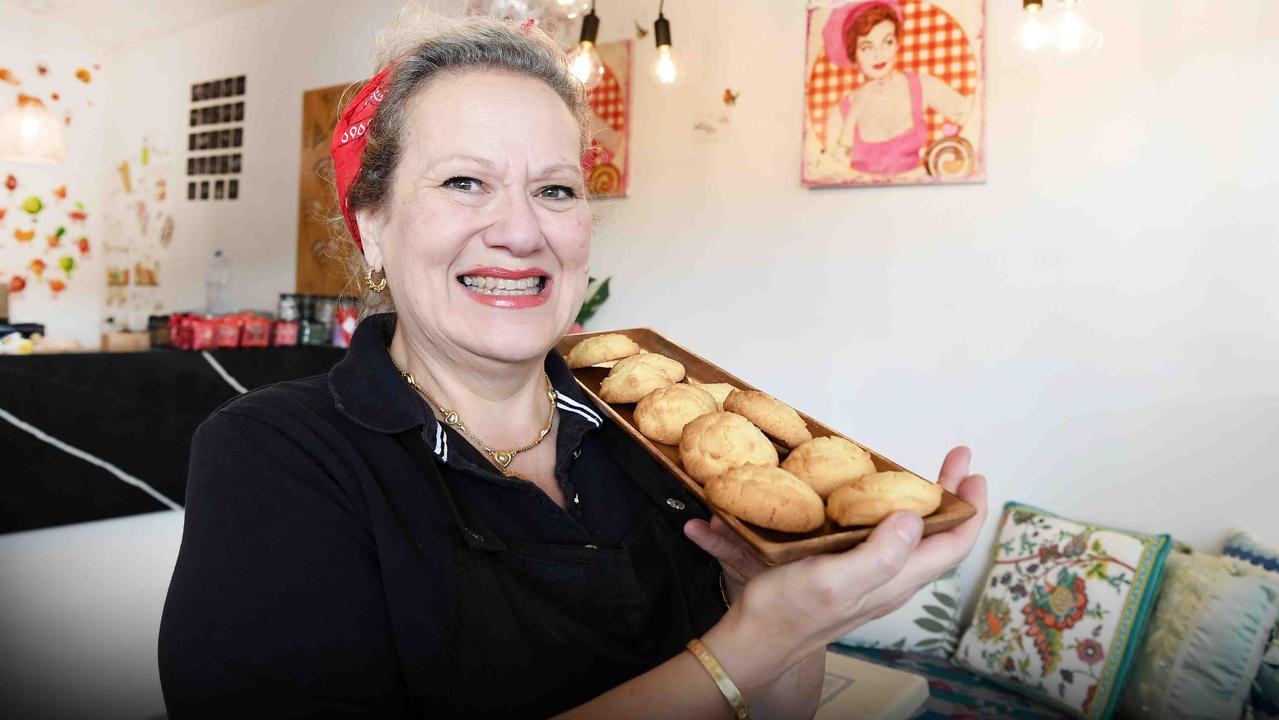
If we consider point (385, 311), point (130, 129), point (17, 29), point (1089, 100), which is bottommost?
point (385, 311)

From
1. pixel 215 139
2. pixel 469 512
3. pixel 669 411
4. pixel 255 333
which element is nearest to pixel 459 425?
pixel 469 512

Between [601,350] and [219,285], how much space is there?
5174 millimetres

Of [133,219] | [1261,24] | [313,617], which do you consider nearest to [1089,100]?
[1261,24]

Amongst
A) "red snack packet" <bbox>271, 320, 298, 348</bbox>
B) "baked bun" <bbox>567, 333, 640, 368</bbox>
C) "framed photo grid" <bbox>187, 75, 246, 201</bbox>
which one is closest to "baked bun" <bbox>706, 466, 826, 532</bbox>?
"baked bun" <bbox>567, 333, 640, 368</bbox>

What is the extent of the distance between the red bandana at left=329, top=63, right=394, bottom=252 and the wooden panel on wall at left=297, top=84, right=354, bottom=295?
3929 mm

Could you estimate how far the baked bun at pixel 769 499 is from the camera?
95cm

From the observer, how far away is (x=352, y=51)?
200 inches

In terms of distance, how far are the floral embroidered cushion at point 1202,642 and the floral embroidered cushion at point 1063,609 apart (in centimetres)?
5

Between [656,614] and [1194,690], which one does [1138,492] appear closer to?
[1194,690]

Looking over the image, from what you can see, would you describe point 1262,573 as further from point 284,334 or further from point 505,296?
point 284,334

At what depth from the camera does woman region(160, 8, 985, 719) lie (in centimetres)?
92

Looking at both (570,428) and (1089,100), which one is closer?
(570,428)

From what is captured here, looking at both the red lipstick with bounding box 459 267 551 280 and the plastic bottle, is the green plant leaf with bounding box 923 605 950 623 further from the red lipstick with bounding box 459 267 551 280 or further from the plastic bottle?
the plastic bottle

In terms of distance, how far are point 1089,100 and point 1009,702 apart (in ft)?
6.47
